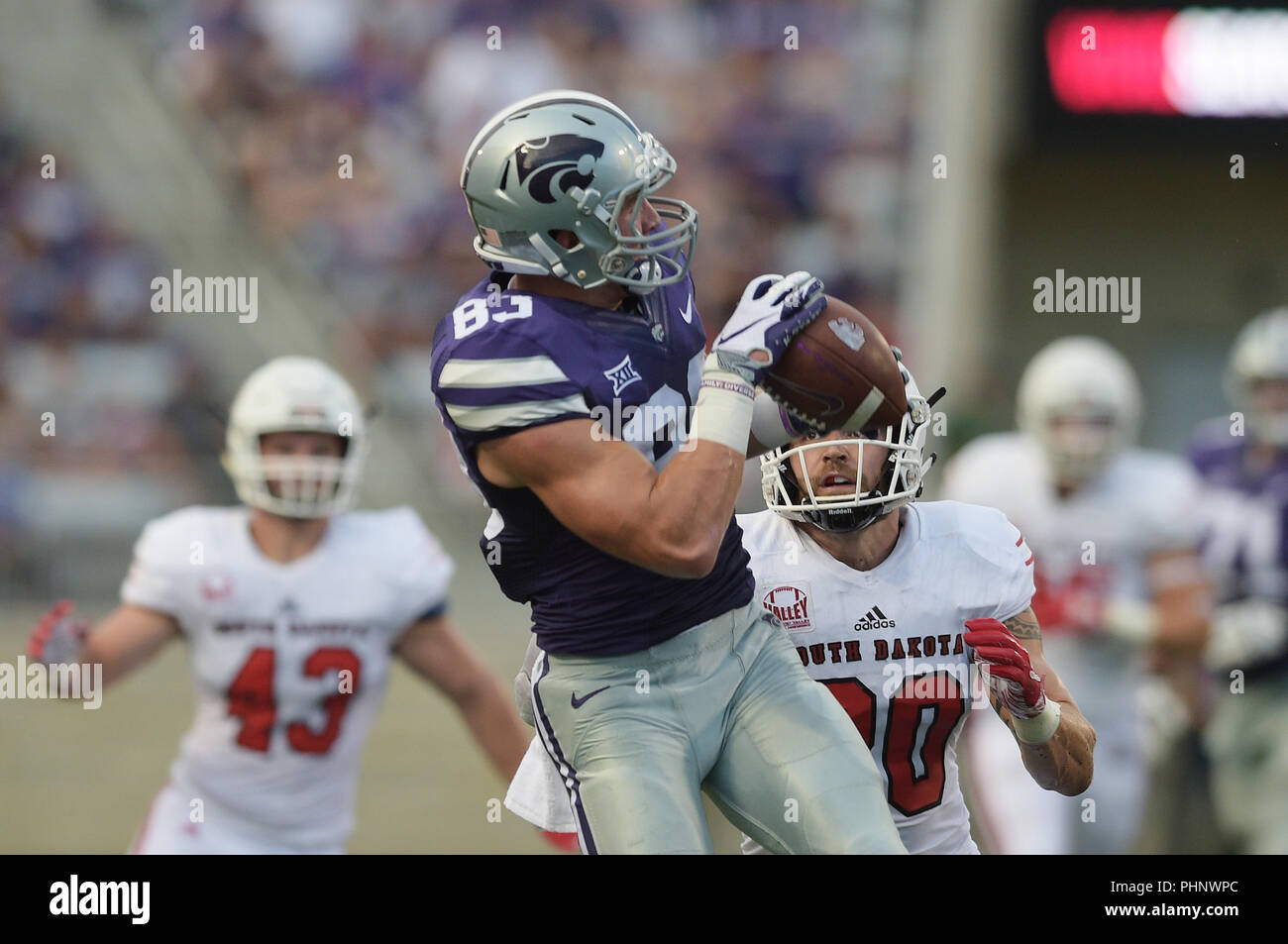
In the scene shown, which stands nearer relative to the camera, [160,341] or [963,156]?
[160,341]

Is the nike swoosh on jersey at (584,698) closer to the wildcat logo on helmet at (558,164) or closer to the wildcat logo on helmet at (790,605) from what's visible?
the wildcat logo on helmet at (790,605)

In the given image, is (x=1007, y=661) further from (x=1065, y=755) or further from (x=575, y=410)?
(x=575, y=410)

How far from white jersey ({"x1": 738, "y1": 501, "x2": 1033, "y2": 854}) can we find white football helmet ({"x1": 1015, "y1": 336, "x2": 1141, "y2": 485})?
256 cm

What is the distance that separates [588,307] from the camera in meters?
2.98

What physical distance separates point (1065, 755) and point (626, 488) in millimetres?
1093

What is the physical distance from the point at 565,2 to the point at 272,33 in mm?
1816

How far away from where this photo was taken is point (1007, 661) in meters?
3.04

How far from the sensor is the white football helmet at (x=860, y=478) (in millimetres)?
3318

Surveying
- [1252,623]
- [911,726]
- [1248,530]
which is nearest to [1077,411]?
[1248,530]

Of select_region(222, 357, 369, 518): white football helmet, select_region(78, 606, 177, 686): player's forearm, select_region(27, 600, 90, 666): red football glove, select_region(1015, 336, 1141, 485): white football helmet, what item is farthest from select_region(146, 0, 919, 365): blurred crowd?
select_region(27, 600, 90, 666): red football glove

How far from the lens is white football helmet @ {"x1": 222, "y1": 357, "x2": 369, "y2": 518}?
4668 mm

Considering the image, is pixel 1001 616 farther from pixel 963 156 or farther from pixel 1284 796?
pixel 963 156
